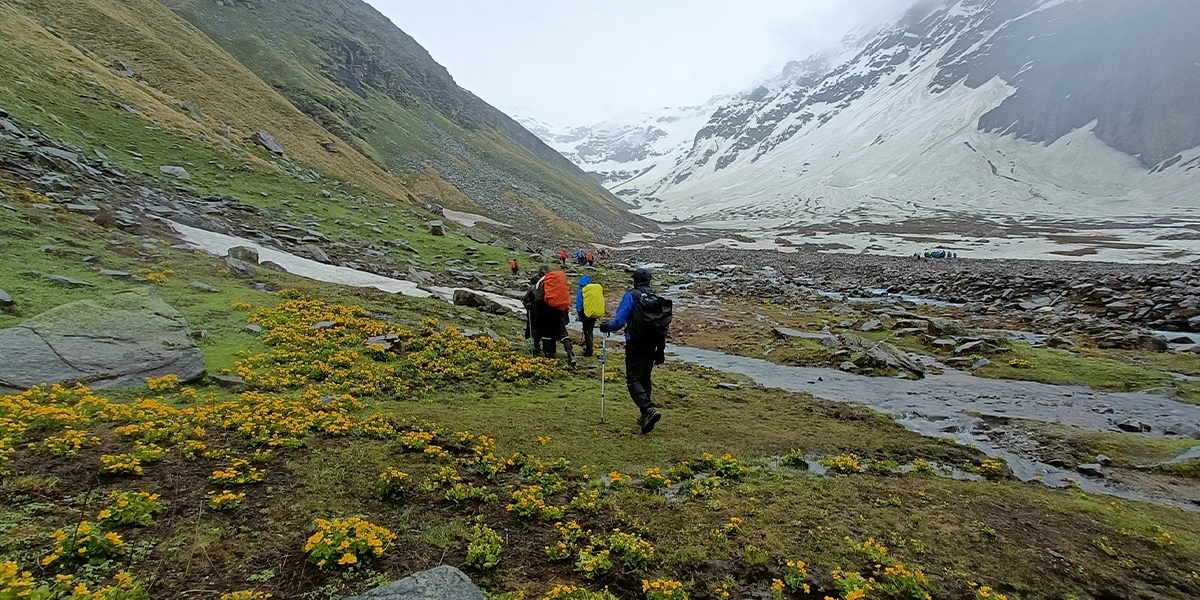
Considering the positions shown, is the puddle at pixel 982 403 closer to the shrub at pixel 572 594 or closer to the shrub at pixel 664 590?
the shrub at pixel 664 590

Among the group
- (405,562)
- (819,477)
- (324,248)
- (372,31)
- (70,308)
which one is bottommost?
(405,562)

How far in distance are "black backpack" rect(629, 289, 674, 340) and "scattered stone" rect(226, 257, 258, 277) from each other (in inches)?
611

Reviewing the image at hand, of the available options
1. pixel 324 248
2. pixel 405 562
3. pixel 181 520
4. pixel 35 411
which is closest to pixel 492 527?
pixel 405 562

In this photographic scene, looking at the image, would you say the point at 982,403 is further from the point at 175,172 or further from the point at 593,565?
the point at 175,172

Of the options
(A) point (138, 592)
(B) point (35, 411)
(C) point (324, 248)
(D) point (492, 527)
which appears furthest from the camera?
(C) point (324, 248)

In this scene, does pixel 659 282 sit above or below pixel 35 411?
above

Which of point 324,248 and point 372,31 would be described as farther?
point 372,31

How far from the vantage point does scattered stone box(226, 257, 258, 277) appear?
18312 millimetres

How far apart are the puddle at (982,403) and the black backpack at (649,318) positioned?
705cm

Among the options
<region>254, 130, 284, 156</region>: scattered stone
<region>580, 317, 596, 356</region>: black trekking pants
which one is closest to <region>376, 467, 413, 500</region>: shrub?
<region>580, 317, 596, 356</region>: black trekking pants

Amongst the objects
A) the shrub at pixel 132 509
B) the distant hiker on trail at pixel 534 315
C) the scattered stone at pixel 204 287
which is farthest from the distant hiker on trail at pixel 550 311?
the shrub at pixel 132 509

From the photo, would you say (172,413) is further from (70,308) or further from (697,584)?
(697,584)

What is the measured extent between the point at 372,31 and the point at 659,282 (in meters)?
130

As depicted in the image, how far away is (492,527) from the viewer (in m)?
6.61
